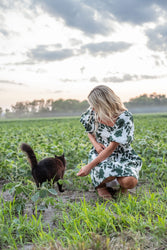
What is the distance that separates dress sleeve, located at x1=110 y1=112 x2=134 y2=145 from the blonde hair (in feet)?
0.28

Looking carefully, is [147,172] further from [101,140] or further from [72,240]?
[72,240]

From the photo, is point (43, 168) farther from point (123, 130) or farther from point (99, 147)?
point (123, 130)

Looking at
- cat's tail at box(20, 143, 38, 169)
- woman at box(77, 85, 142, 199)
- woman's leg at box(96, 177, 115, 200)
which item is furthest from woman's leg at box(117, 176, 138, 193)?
cat's tail at box(20, 143, 38, 169)

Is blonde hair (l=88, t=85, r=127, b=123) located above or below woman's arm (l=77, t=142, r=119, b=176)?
above

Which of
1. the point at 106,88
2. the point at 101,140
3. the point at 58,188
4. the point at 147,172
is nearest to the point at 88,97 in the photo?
the point at 106,88

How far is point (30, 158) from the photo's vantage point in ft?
9.63

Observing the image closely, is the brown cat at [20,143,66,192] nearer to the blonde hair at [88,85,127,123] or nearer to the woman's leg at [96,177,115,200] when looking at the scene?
the woman's leg at [96,177,115,200]

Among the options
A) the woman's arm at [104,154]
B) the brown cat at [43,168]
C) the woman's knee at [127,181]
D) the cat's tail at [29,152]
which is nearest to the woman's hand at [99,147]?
the woman's arm at [104,154]

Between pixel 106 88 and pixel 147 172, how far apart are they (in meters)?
1.68

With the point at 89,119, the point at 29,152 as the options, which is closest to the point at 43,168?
the point at 29,152

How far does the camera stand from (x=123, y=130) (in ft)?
9.73

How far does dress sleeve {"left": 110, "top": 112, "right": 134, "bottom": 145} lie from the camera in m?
2.93

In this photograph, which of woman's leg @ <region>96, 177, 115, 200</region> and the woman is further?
woman's leg @ <region>96, 177, 115, 200</region>

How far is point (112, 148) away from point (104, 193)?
1.87 feet
